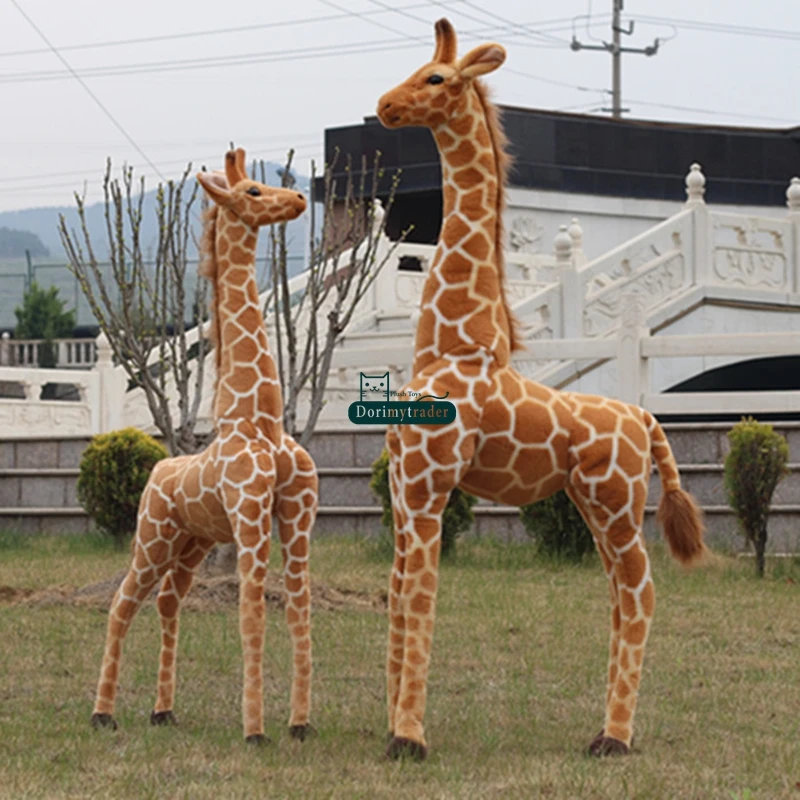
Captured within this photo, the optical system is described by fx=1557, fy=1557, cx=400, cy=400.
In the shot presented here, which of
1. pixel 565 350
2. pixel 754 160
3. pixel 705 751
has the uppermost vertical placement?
pixel 754 160

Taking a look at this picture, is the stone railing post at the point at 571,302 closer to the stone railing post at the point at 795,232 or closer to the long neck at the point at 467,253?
the stone railing post at the point at 795,232

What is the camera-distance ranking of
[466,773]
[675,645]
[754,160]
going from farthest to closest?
[754,160] < [675,645] < [466,773]

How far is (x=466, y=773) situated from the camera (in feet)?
19.3

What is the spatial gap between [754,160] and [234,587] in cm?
1619

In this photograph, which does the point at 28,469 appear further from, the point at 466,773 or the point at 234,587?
the point at 466,773

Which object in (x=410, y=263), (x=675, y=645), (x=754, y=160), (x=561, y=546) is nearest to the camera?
(x=675, y=645)

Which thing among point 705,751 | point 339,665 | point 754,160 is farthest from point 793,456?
point 754,160

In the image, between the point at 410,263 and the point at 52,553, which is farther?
the point at 410,263

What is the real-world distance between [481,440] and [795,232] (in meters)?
13.6

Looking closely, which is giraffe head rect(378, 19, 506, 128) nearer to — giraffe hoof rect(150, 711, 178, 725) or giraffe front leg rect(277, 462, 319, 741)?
giraffe front leg rect(277, 462, 319, 741)

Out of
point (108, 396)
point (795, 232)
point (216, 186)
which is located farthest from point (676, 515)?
point (795, 232)

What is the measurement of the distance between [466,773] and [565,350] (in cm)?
878

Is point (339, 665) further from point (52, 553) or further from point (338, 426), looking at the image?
point (338, 426)

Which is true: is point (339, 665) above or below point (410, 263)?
below
